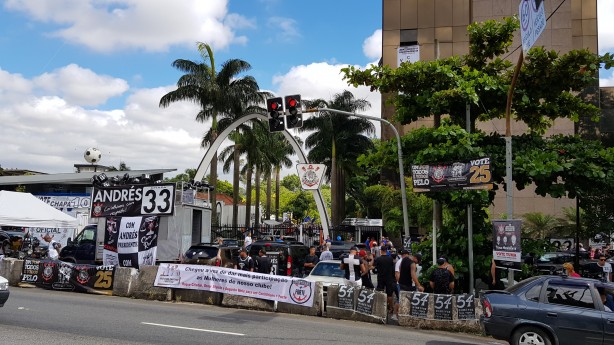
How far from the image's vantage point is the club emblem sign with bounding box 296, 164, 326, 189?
29.2 m

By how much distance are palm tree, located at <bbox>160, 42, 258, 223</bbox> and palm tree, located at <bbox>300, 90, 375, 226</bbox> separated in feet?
34.1

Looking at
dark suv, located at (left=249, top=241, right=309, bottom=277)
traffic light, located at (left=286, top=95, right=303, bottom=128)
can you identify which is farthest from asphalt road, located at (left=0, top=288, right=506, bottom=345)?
traffic light, located at (left=286, top=95, right=303, bottom=128)

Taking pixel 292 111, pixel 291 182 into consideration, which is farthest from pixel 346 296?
pixel 291 182

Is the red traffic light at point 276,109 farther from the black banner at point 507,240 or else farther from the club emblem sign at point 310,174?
the club emblem sign at point 310,174

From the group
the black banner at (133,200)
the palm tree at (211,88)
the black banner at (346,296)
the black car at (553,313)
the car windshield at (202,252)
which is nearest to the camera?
the black car at (553,313)

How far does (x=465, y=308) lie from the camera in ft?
39.1

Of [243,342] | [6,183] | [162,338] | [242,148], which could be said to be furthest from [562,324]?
[6,183]

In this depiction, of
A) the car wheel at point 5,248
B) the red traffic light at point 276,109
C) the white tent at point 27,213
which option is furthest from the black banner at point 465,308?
the car wheel at point 5,248

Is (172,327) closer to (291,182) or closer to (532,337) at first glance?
(532,337)

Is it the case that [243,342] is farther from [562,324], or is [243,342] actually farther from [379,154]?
[379,154]

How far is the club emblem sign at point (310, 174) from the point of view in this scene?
→ 29203 millimetres

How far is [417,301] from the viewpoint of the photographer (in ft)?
40.3

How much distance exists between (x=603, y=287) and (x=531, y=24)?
476 cm

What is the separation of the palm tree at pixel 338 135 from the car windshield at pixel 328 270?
34.5m
